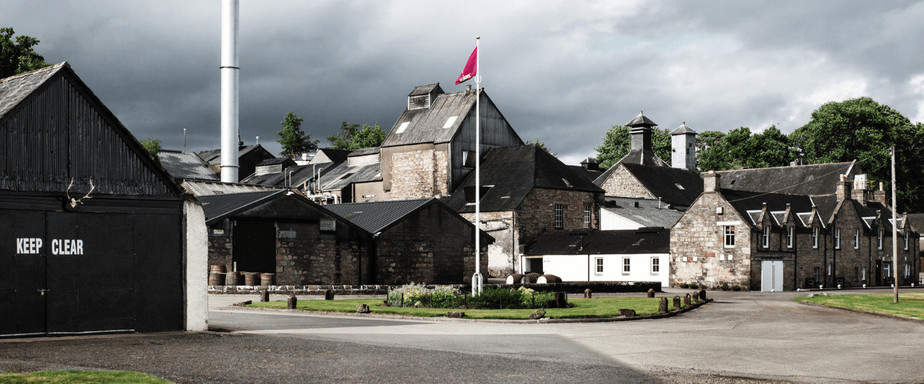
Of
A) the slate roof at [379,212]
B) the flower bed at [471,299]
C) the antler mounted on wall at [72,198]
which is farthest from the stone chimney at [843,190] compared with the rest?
the antler mounted on wall at [72,198]

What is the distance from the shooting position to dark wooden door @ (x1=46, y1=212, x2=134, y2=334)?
1923 cm

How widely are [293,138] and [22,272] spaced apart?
12662 cm

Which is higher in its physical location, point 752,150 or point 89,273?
point 752,150

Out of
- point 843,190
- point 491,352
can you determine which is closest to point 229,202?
point 491,352

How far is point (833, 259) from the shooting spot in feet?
225

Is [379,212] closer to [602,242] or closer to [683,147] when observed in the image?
[602,242]

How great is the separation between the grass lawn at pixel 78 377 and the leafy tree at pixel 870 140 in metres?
99.0

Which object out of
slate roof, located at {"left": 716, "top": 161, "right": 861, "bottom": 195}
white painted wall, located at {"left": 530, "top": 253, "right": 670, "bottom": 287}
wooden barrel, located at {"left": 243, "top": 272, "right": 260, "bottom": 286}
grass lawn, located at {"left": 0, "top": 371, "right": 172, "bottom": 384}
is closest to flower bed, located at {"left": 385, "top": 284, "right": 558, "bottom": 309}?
wooden barrel, located at {"left": 243, "top": 272, "right": 260, "bottom": 286}

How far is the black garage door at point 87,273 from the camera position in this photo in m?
18.7

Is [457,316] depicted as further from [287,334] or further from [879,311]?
[879,311]

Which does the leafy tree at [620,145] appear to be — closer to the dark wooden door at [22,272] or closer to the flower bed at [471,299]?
the flower bed at [471,299]

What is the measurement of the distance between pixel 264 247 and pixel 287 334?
25821mm

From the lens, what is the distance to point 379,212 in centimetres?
5547

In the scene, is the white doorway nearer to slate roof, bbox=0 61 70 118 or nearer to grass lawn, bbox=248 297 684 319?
grass lawn, bbox=248 297 684 319
